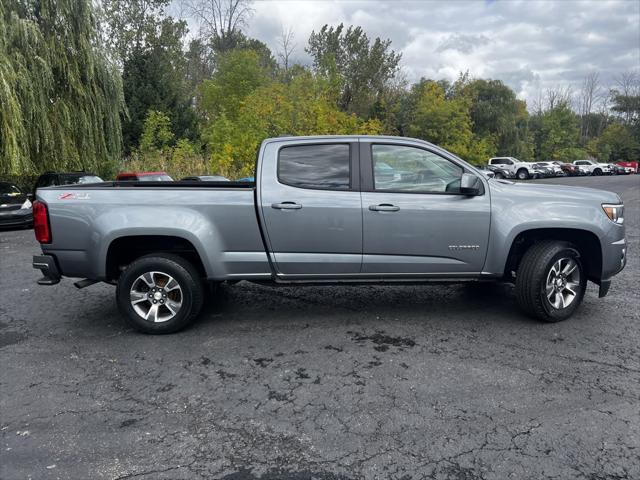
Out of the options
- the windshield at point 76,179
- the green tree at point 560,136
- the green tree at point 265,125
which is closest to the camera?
the windshield at point 76,179

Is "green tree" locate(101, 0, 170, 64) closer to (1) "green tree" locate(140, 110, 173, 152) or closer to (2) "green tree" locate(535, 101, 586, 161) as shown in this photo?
(1) "green tree" locate(140, 110, 173, 152)

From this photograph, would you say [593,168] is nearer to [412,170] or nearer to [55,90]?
[55,90]

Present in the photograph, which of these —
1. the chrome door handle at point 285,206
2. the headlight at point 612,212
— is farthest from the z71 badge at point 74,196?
the headlight at point 612,212

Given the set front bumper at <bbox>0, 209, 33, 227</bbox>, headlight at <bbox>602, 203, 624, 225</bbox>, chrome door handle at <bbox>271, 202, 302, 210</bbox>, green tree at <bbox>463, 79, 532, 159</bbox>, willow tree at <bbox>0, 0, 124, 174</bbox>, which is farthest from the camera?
green tree at <bbox>463, 79, 532, 159</bbox>

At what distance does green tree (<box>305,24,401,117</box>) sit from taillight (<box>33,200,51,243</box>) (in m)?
40.7

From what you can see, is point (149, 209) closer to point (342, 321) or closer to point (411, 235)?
point (342, 321)

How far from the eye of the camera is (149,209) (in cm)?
446

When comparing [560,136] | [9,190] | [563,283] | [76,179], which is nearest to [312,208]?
[563,283]

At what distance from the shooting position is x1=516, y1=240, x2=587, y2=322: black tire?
15.2 ft

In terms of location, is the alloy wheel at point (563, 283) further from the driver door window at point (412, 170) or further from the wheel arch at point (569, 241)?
the driver door window at point (412, 170)

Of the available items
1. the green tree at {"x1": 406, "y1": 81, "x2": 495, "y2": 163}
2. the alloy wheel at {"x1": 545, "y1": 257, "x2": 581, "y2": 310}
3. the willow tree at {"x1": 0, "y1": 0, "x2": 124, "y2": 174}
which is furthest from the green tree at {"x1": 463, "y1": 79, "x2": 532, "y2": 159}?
the alloy wheel at {"x1": 545, "y1": 257, "x2": 581, "y2": 310}

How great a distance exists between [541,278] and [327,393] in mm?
2519

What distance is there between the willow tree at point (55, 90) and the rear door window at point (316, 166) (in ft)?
38.4

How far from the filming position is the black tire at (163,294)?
4.52m
